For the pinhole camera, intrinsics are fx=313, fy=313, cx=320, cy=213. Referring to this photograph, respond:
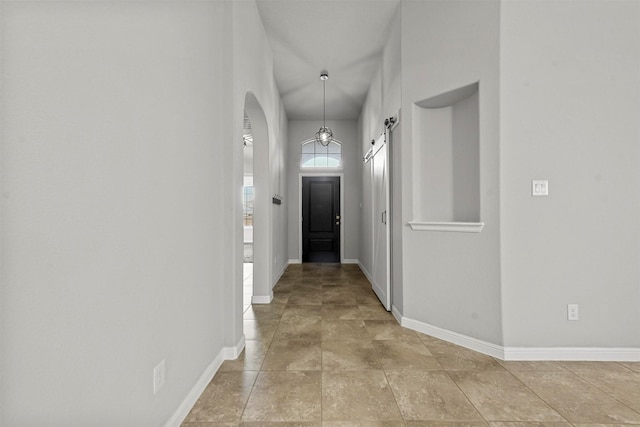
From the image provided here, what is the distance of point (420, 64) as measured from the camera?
2.88m

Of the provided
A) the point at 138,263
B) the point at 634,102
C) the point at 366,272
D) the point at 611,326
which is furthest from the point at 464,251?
the point at 366,272

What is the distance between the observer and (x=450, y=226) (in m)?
2.63

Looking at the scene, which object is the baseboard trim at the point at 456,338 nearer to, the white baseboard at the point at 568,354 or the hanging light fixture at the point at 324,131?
the white baseboard at the point at 568,354

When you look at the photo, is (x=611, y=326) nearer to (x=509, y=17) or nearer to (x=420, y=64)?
(x=509, y=17)

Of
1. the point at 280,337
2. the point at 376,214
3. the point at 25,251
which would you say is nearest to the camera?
the point at 25,251

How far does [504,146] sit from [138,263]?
2.46 m

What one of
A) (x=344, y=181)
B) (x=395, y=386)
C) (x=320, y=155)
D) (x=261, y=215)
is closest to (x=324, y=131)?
(x=320, y=155)

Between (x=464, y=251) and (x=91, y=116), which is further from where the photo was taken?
(x=464, y=251)

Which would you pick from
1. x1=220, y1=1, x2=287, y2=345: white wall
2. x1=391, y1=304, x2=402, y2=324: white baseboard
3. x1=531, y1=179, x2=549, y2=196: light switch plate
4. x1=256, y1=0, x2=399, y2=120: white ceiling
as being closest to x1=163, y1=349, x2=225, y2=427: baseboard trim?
x1=220, y1=1, x2=287, y2=345: white wall

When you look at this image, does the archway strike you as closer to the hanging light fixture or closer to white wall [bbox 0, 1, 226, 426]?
the hanging light fixture

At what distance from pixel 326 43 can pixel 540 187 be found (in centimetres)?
297

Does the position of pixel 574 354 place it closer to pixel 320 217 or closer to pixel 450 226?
pixel 450 226

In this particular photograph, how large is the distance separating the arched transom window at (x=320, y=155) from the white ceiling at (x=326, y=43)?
4.25 ft

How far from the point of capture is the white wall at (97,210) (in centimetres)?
80
